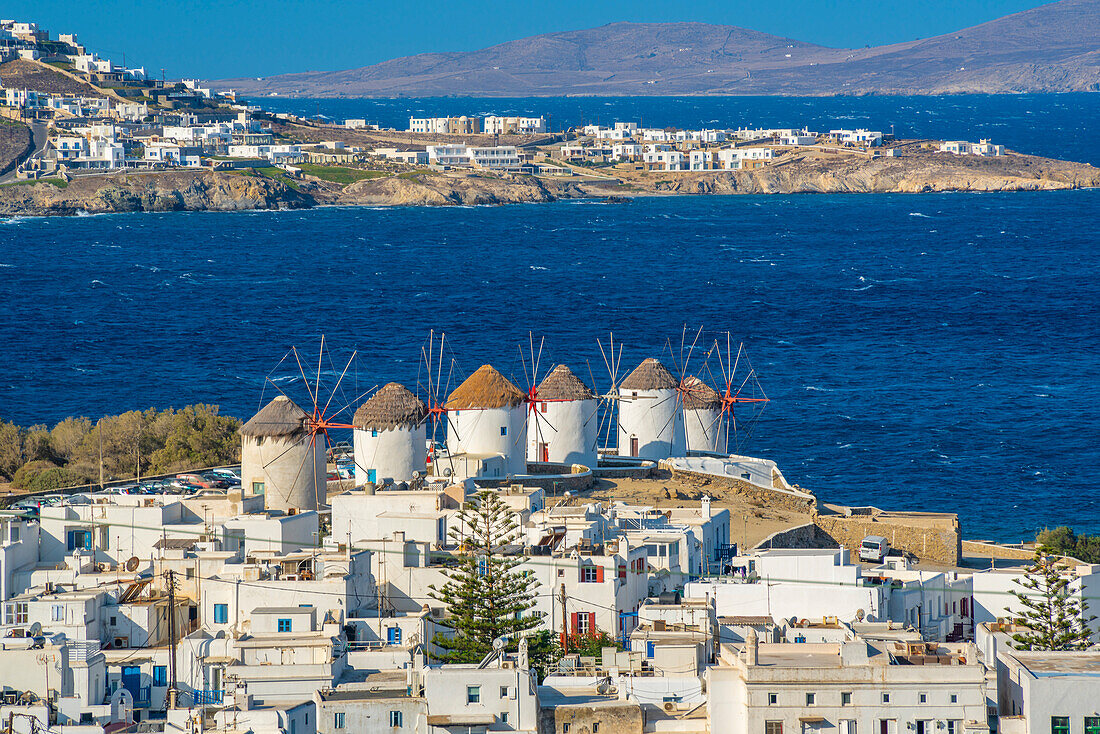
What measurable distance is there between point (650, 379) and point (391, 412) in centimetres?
900

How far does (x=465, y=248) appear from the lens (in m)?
181

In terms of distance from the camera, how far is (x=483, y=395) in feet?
167

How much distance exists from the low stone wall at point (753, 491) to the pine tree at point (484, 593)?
13843 mm

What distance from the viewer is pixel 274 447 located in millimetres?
47344

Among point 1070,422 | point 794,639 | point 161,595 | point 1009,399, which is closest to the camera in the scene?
point 794,639

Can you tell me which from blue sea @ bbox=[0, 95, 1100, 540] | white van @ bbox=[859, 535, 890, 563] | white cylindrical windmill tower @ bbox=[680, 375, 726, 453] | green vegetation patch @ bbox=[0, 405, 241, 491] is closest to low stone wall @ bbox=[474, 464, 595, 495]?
white cylindrical windmill tower @ bbox=[680, 375, 726, 453]

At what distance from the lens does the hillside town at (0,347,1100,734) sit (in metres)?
26.5

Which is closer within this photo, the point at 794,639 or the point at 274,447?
the point at 794,639

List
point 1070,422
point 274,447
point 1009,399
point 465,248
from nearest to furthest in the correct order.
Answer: point 274,447
point 1070,422
point 1009,399
point 465,248

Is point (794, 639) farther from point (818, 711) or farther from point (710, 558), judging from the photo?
point (710, 558)

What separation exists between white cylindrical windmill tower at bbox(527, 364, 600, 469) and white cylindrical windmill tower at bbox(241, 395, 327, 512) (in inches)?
310

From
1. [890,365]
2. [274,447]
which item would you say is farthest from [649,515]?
[890,365]

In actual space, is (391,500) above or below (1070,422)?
above

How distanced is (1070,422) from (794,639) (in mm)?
60004
